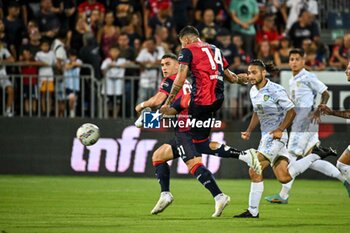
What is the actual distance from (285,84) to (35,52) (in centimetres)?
625

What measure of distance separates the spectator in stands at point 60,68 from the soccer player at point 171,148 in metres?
8.27

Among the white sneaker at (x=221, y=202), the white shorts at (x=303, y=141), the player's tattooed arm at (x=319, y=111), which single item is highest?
the player's tattooed arm at (x=319, y=111)

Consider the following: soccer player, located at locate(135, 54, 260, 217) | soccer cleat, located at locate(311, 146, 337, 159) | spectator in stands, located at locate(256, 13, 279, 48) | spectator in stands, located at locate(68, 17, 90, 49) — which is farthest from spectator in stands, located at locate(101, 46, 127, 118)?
soccer player, located at locate(135, 54, 260, 217)

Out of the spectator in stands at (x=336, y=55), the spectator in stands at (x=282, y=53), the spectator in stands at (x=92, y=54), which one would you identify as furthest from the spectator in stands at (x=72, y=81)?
the spectator in stands at (x=336, y=55)

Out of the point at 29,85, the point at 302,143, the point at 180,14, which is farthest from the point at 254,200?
the point at 180,14

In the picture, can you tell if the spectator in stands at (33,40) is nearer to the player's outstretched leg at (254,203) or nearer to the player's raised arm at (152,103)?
the player's raised arm at (152,103)

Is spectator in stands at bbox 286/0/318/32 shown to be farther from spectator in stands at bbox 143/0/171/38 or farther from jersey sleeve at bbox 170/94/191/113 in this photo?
jersey sleeve at bbox 170/94/191/113

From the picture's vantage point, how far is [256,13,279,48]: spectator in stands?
25811 millimetres

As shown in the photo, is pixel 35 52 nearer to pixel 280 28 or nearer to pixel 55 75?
pixel 55 75

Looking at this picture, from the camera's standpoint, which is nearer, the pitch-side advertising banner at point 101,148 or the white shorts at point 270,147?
the white shorts at point 270,147

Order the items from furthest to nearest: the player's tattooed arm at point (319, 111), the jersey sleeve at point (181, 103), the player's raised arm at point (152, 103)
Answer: the player's tattooed arm at point (319, 111), the jersey sleeve at point (181, 103), the player's raised arm at point (152, 103)

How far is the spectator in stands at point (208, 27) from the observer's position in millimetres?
24109

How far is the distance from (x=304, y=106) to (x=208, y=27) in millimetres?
7206

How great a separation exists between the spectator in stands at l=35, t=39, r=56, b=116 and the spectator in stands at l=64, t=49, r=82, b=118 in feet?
1.18
